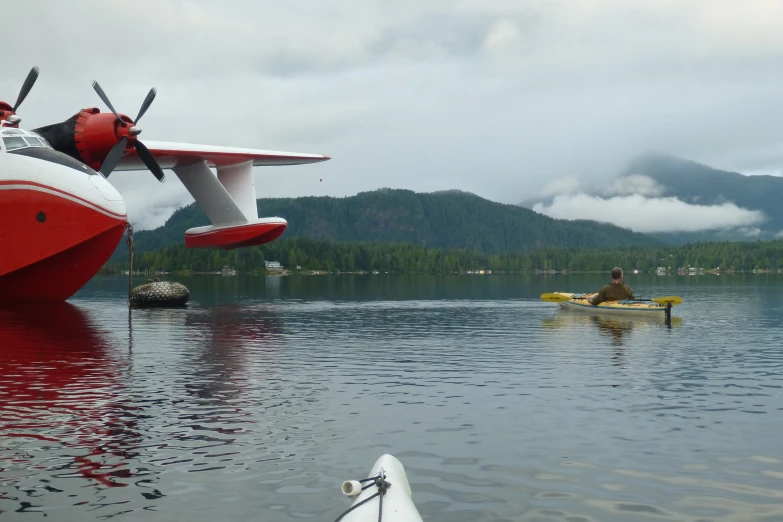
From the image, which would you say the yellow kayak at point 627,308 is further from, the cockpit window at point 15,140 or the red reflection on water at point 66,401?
the cockpit window at point 15,140

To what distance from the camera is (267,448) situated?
10.1 m

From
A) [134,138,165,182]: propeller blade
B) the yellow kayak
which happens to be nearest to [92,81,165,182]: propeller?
[134,138,165,182]: propeller blade

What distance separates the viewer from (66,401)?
43.7ft

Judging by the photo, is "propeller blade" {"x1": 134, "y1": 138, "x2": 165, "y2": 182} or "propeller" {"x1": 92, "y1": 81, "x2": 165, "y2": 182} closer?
"propeller" {"x1": 92, "y1": 81, "x2": 165, "y2": 182}

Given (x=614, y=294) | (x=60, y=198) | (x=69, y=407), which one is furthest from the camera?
(x=614, y=294)

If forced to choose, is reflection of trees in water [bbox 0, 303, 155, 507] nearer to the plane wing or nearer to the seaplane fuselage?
the seaplane fuselage

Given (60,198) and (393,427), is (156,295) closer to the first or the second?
(60,198)

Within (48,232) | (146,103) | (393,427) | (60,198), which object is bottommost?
(393,427)

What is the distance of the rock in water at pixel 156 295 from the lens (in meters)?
40.8

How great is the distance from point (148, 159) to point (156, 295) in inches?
280

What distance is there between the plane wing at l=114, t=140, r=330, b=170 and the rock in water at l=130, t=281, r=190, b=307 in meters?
8.43

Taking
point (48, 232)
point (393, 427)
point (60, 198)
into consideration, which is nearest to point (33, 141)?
point (60, 198)

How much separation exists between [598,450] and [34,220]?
2914cm

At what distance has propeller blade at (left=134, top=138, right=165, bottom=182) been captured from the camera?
39906 mm
